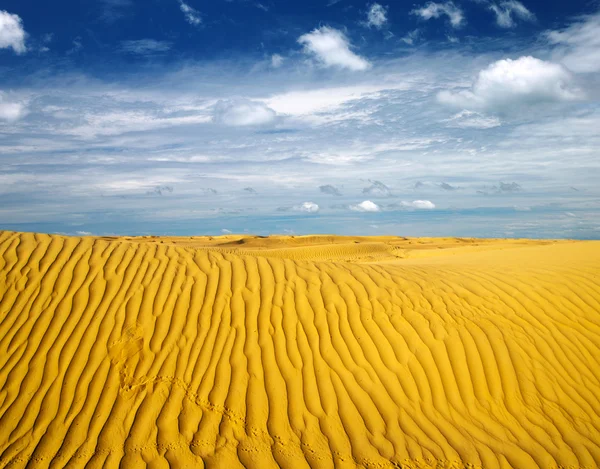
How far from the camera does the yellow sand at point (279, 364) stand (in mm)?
4859

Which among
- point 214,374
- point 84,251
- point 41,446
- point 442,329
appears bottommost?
point 41,446

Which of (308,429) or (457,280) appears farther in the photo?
(457,280)

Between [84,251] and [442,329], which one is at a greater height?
[84,251]

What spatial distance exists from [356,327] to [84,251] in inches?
182

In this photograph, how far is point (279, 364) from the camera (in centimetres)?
597

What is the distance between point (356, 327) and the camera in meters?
6.76

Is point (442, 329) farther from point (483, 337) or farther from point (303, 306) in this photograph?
point (303, 306)

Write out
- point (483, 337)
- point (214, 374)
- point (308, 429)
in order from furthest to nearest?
point (483, 337)
point (214, 374)
point (308, 429)

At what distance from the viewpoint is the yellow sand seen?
4.86 m

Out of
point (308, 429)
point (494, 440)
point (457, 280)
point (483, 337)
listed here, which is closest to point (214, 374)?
point (308, 429)

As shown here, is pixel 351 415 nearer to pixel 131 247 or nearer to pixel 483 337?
pixel 483 337

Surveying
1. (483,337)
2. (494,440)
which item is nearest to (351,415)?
(494,440)

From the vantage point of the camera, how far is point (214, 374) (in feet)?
18.7

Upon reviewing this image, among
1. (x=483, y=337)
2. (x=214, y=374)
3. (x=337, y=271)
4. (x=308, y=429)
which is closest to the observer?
(x=308, y=429)
